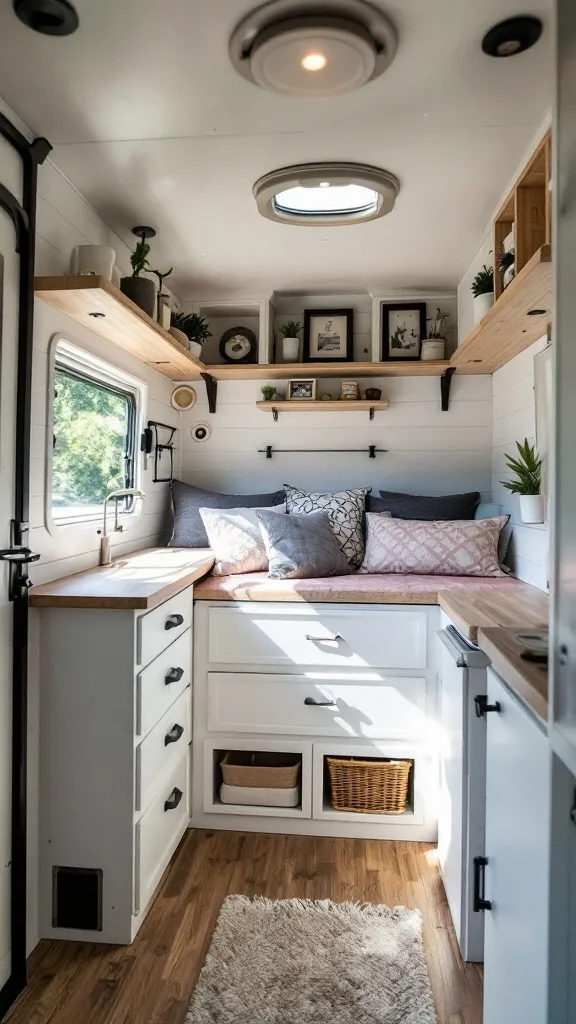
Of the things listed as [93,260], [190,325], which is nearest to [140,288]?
[93,260]

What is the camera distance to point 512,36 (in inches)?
59.0

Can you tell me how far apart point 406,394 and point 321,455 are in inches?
22.6

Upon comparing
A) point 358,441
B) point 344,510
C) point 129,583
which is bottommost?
point 129,583

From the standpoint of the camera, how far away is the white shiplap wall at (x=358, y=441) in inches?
136

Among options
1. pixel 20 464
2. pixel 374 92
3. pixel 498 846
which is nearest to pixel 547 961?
pixel 498 846

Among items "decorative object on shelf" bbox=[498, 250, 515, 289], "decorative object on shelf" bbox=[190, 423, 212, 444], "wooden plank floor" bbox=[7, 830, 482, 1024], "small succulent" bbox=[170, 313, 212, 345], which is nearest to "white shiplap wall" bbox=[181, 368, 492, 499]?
"decorative object on shelf" bbox=[190, 423, 212, 444]

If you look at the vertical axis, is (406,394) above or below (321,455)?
above

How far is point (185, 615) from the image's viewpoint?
2.37 meters

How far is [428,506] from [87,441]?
1.68 meters

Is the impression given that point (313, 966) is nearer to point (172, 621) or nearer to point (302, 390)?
point (172, 621)

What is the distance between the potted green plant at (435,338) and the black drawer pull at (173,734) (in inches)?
84.3

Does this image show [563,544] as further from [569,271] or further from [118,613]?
[118,613]

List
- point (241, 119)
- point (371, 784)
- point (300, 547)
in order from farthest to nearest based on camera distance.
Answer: point (300, 547) → point (371, 784) → point (241, 119)

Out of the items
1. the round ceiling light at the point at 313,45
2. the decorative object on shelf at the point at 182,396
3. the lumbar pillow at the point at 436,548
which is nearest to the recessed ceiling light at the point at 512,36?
the round ceiling light at the point at 313,45
